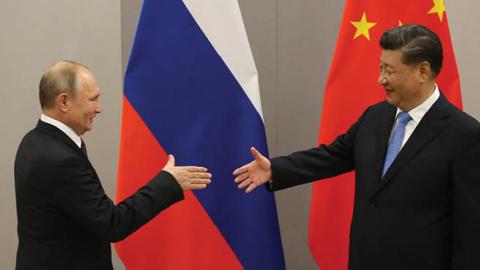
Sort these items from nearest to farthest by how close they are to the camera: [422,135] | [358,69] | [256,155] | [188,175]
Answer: [422,135], [188,175], [256,155], [358,69]

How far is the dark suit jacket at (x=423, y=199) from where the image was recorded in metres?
1.55

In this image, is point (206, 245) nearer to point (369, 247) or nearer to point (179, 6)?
point (369, 247)

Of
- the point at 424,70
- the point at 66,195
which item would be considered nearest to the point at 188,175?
the point at 66,195

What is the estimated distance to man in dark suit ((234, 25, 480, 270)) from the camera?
1.55 meters

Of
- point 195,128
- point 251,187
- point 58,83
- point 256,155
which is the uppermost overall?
point 58,83

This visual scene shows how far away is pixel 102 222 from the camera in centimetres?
156

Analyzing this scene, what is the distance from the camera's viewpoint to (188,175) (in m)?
1.75

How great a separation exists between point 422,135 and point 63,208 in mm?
1060

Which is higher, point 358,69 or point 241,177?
point 358,69

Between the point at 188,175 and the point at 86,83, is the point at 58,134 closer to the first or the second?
the point at 86,83

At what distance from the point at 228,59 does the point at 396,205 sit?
0.77m

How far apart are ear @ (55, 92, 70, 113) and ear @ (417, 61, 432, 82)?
1040mm

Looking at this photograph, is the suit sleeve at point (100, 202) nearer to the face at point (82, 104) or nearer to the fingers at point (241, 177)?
the face at point (82, 104)

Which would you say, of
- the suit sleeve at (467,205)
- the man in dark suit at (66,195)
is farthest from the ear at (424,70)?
the man in dark suit at (66,195)
